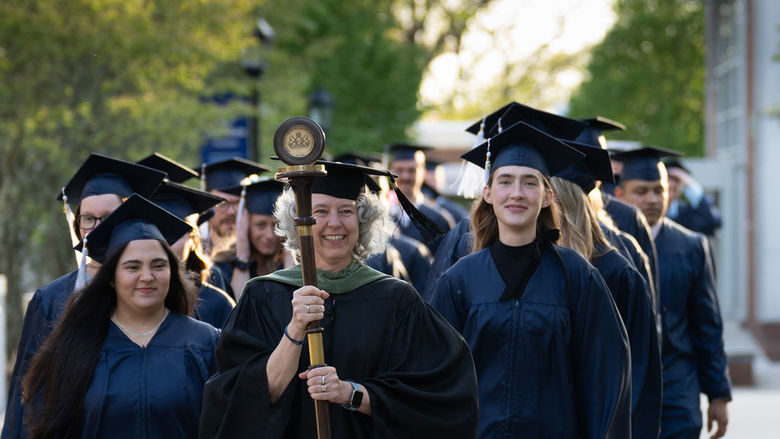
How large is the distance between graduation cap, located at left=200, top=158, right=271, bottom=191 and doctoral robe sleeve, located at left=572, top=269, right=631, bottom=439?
155 inches

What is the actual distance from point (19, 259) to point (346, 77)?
11639 mm

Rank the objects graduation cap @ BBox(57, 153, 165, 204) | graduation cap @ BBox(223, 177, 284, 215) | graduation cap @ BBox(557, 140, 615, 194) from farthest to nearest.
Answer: graduation cap @ BBox(223, 177, 284, 215), graduation cap @ BBox(57, 153, 165, 204), graduation cap @ BBox(557, 140, 615, 194)

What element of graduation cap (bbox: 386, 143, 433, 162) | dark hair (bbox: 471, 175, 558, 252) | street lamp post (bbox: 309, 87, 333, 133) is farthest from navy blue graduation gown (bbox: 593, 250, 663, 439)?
street lamp post (bbox: 309, 87, 333, 133)

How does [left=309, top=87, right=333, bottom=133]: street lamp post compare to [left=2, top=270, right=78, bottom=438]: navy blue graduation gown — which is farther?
[left=309, top=87, right=333, bottom=133]: street lamp post

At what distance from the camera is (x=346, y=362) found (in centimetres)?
457

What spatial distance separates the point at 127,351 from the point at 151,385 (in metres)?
0.19

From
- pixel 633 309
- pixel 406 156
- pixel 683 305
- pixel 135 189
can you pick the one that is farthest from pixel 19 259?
pixel 633 309

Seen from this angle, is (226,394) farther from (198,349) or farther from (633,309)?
(633,309)

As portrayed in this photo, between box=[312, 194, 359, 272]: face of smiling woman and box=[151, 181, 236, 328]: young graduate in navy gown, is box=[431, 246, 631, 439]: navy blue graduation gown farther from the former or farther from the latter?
box=[151, 181, 236, 328]: young graduate in navy gown

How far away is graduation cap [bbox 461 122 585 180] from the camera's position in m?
5.62

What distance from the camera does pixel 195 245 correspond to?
252 inches

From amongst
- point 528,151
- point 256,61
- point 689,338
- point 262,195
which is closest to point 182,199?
point 262,195

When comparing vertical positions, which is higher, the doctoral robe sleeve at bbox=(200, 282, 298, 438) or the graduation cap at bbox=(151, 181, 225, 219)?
the graduation cap at bbox=(151, 181, 225, 219)

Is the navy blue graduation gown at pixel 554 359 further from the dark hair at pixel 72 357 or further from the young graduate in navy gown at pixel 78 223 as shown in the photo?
the young graduate in navy gown at pixel 78 223
